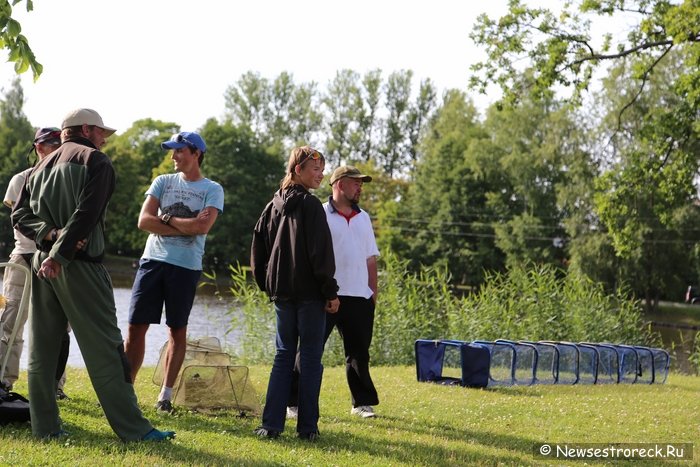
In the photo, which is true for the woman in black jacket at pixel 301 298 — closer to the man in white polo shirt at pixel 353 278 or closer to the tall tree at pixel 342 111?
the man in white polo shirt at pixel 353 278

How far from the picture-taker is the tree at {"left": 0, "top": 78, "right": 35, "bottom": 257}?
202ft

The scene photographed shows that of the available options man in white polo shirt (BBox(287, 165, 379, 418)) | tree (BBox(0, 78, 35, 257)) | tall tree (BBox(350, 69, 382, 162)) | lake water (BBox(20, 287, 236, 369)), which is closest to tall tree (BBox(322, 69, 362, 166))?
tall tree (BBox(350, 69, 382, 162))

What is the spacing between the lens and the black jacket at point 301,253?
19.6 feet

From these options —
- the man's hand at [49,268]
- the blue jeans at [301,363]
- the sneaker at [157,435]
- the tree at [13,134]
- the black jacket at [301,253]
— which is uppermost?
the tree at [13,134]

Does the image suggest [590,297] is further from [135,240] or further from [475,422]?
[135,240]

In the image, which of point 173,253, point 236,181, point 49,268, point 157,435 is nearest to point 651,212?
point 236,181

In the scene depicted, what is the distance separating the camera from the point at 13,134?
2542 inches

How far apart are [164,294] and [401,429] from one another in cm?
214

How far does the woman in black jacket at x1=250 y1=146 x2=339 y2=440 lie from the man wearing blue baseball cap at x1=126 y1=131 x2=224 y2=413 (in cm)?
82

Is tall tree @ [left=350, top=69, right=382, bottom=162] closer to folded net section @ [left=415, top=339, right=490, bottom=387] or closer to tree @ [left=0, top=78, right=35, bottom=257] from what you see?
tree @ [left=0, top=78, right=35, bottom=257]

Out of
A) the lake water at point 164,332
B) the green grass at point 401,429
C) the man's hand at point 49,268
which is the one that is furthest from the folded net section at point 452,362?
the man's hand at point 49,268

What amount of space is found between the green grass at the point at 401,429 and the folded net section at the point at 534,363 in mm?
313

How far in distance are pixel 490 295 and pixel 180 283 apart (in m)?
10.5

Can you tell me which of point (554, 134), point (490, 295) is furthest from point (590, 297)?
point (554, 134)
